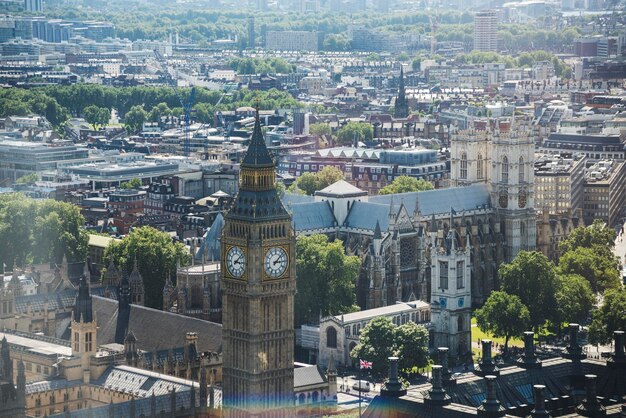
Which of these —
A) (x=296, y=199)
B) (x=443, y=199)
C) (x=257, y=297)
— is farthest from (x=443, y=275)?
(x=257, y=297)

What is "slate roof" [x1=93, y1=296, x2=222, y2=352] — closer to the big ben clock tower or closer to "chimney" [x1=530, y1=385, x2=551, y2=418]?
the big ben clock tower

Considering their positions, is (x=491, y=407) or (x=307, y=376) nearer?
(x=491, y=407)

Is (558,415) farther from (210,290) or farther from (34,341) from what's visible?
(210,290)

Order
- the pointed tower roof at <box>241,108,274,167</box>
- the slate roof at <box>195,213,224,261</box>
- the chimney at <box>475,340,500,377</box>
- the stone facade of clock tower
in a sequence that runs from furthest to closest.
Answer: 1. the stone facade of clock tower
2. the slate roof at <box>195,213,224,261</box>
3. the chimney at <box>475,340,500,377</box>
4. the pointed tower roof at <box>241,108,274,167</box>

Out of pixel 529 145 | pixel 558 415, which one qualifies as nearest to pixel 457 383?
pixel 558 415

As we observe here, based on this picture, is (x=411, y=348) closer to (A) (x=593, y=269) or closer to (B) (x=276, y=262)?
(B) (x=276, y=262)

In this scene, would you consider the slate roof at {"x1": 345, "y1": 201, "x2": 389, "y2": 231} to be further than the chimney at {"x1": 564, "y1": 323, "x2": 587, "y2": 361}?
Yes

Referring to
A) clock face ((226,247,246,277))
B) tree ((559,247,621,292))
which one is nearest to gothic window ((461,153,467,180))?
tree ((559,247,621,292))
